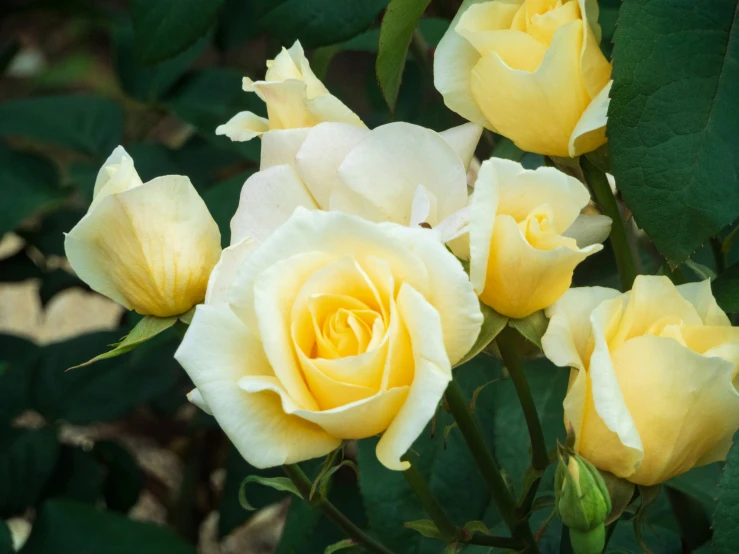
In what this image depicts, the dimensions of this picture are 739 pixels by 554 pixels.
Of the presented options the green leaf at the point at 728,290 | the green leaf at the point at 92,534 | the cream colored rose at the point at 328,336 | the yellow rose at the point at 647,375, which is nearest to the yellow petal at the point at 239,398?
the cream colored rose at the point at 328,336

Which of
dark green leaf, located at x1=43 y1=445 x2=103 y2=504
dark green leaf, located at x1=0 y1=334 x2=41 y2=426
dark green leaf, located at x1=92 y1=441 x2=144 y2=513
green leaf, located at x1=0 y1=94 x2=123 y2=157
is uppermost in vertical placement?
green leaf, located at x1=0 y1=94 x2=123 y2=157

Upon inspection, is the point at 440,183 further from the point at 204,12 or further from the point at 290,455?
the point at 204,12

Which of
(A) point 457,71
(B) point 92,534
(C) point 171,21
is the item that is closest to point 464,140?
(A) point 457,71

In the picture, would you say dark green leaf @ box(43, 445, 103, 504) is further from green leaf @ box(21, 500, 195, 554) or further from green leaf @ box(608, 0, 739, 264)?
green leaf @ box(608, 0, 739, 264)

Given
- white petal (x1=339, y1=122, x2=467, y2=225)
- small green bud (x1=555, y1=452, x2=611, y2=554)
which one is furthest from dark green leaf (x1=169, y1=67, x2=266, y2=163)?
small green bud (x1=555, y1=452, x2=611, y2=554)

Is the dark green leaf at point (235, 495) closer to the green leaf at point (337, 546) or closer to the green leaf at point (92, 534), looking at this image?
the green leaf at point (92, 534)

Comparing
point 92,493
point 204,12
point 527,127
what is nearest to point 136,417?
point 92,493
